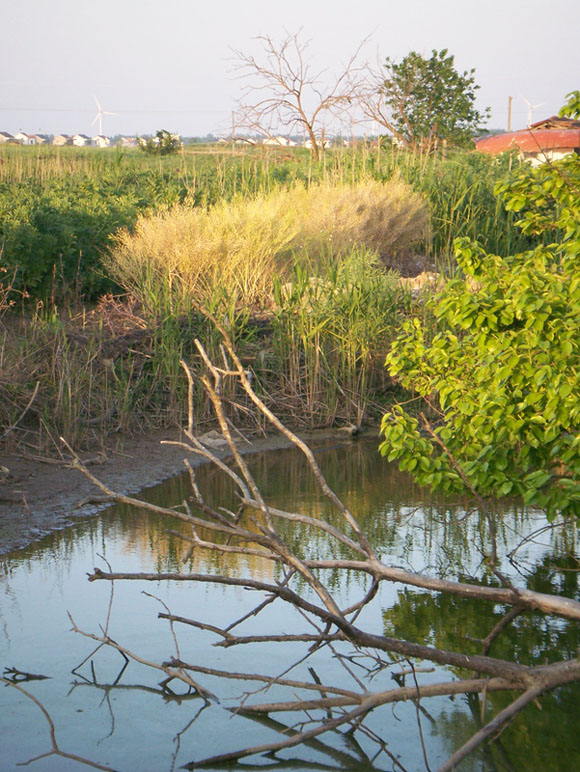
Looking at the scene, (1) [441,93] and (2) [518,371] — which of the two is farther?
(1) [441,93]

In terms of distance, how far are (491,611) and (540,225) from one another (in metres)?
1.92

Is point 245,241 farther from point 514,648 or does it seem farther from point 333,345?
point 514,648

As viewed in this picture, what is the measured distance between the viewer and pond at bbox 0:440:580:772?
2977 mm

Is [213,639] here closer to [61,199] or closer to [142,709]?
[142,709]

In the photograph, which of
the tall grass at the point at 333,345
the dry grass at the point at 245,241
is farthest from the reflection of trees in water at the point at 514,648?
the dry grass at the point at 245,241

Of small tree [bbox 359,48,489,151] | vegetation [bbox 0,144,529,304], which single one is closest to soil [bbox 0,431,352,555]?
vegetation [bbox 0,144,529,304]

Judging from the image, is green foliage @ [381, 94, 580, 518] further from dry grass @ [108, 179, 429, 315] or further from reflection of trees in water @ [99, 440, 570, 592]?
dry grass @ [108, 179, 429, 315]

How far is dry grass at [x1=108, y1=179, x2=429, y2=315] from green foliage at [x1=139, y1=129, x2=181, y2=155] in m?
21.9

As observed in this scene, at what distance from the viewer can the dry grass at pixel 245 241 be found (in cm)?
857

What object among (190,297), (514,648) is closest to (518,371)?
(514,648)

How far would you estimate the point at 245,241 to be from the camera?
918 cm

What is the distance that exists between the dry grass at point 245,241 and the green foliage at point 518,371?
3.87 m

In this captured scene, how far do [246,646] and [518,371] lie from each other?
1702 millimetres

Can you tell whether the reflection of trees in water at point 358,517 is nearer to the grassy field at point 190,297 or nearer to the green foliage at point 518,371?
the green foliage at point 518,371
